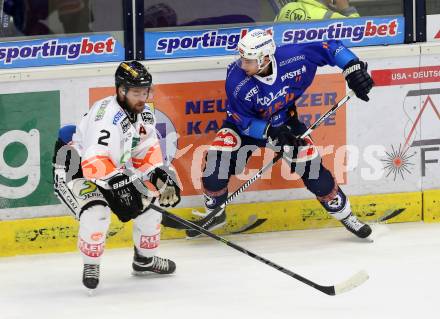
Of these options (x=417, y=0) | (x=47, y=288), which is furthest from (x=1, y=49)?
(x=417, y=0)

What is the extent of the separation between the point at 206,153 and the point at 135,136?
3.42 ft

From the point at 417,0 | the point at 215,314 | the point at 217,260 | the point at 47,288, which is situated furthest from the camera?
the point at 417,0

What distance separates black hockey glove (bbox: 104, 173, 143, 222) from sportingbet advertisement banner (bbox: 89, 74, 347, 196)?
978 mm

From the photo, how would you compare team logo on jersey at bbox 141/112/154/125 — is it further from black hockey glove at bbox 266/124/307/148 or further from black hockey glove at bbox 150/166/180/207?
black hockey glove at bbox 266/124/307/148

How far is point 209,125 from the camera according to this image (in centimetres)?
734

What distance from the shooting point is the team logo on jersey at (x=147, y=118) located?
21.0 feet

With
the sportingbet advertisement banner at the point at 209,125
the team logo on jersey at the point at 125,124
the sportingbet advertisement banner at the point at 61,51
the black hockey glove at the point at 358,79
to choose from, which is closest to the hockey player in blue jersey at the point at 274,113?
→ the black hockey glove at the point at 358,79

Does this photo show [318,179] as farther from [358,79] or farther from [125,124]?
[125,124]

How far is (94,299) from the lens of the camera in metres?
6.30

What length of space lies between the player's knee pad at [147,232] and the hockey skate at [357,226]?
4.06 feet

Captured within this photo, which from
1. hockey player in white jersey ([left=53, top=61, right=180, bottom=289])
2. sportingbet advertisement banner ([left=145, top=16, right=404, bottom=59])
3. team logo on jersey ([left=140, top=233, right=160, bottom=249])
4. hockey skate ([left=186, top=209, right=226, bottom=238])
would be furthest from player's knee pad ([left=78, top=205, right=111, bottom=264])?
sportingbet advertisement banner ([left=145, top=16, right=404, bottom=59])

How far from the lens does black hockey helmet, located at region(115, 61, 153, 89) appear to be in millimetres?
6211

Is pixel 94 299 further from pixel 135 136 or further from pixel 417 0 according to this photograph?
pixel 417 0

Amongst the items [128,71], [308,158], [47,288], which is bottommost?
[47,288]
